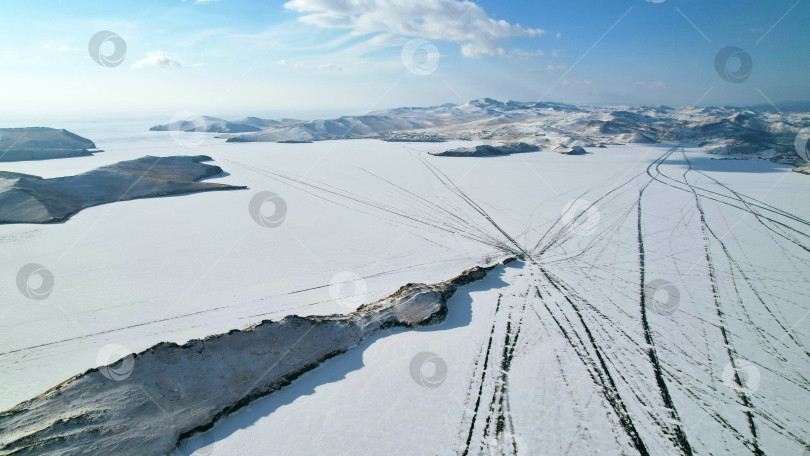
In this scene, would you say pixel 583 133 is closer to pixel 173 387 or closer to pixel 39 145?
pixel 173 387

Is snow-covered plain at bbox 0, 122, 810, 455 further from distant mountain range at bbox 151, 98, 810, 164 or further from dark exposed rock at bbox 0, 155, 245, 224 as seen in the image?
distant mountain range at bbox 151, 98, 810, 164

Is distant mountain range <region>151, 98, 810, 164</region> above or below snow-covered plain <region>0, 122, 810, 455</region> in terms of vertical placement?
above

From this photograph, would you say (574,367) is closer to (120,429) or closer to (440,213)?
(120,429)

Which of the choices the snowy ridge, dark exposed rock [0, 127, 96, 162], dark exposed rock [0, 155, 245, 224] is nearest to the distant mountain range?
dark exposed rock [0, 127, 96, 162]

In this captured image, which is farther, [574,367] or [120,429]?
[574,367]

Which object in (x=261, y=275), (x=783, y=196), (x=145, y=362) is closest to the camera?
(x=145, y=362)

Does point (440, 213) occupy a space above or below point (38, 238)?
above

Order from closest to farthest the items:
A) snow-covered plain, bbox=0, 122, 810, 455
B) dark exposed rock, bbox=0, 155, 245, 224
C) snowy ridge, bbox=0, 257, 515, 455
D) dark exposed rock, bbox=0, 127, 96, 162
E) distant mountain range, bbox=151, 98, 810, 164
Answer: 1. snowy ridge, bbox=0, 257, 515, 455
2. snow-covered plain, bbox=0, 122, 810, 455
3. dark exposed rock, bbox=0, 155, 245, 224
4. dark exposed rock, bbox=0, 127, 96, 162
5. distant mountain range, bbox=151, 98, 810, 164

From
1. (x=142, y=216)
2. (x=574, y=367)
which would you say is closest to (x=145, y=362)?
(x=574, y=367)
